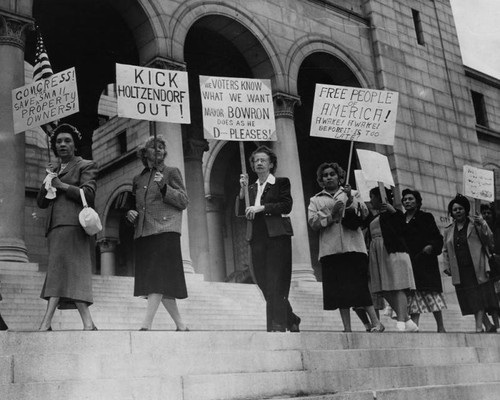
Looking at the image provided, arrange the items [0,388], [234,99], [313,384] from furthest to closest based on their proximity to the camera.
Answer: [234,99] < [313,384] < [0,388]

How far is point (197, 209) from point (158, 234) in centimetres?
1152

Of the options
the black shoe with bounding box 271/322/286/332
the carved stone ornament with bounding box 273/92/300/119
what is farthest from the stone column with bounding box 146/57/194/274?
the black shoe with bounding box 271/322/286/332

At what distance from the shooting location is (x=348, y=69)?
61.4ft

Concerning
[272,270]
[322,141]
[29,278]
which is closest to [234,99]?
[272,270]

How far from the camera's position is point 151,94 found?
8227mm

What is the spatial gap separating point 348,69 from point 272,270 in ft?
42.4

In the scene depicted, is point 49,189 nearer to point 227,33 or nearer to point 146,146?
point 146,146

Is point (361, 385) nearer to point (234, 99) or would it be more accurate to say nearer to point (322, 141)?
point (234, 99)

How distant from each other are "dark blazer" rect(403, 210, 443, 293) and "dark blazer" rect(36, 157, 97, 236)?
187 inches

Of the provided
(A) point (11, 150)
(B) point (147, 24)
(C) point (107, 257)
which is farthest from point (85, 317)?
(C) point (107, 257)

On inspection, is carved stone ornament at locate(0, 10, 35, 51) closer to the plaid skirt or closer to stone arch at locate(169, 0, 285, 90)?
stone arch at locate(169, 0, 285, 90)

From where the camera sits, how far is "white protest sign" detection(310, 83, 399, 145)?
30.8ft

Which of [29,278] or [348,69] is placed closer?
[29,278]

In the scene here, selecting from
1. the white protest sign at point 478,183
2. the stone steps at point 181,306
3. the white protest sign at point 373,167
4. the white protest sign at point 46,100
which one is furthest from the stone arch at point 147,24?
the white protest sign at point 478,183
